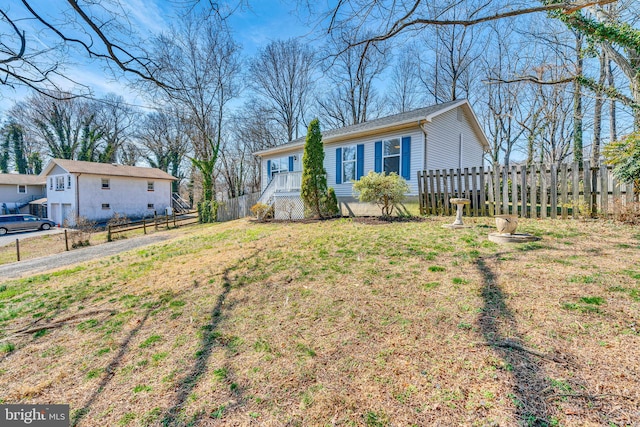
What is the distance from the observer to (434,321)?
9.51 ft

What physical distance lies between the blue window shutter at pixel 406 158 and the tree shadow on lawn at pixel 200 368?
27.1ft

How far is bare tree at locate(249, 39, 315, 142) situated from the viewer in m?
24.3

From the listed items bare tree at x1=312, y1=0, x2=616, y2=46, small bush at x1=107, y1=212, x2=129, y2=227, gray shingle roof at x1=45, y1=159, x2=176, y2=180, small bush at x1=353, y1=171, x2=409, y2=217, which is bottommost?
small bush at x1=107, y1=212, x2=129, y2=227

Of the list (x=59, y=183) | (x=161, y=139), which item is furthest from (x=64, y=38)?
(x=161, y=139)

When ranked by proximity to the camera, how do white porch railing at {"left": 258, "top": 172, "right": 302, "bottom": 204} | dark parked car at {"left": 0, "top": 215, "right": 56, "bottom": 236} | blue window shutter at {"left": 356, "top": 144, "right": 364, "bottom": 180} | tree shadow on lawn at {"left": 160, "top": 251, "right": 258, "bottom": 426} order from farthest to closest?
dark parked car at {"left": 0, "top": 215, "right": 56, "bottom": 236}
white porch railing at {"left": 258, "top": 172, "right": 302, "bottom": 204}
blue window shutter at {"left": 356, "top": 144, "right": 364, "bottom": 180}
tree shadow on lawn at {"left": 160, "top": 251, "right": 258, "bottom": 426}

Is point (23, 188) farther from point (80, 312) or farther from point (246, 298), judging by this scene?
point (246, 298)

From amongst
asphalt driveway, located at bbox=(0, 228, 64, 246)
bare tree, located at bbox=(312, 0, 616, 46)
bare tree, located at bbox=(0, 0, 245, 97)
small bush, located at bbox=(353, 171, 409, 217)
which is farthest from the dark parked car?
bare tree, located at bbox=(312, 0, 616, 46)

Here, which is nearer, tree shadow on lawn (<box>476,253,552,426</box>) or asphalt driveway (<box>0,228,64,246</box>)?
tree shadow on lawn (<box>476,253,552,426</box>)

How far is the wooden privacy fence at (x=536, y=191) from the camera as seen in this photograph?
21.2 feet

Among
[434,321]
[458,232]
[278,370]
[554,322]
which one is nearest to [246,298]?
[278,370]

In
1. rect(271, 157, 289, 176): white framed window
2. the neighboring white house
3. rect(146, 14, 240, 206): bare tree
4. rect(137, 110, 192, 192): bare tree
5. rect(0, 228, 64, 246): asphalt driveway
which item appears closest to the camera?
rect(271, 157, 289, 176): white framed window

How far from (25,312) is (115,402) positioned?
3.87 metres

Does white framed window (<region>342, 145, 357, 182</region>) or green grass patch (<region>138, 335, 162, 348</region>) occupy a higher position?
white framed window (<region>342, 145, 357, 182</region>)

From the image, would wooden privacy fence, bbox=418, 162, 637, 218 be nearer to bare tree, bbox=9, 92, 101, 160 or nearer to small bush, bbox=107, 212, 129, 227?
small bush, bbox=107, 212, 129, 227
